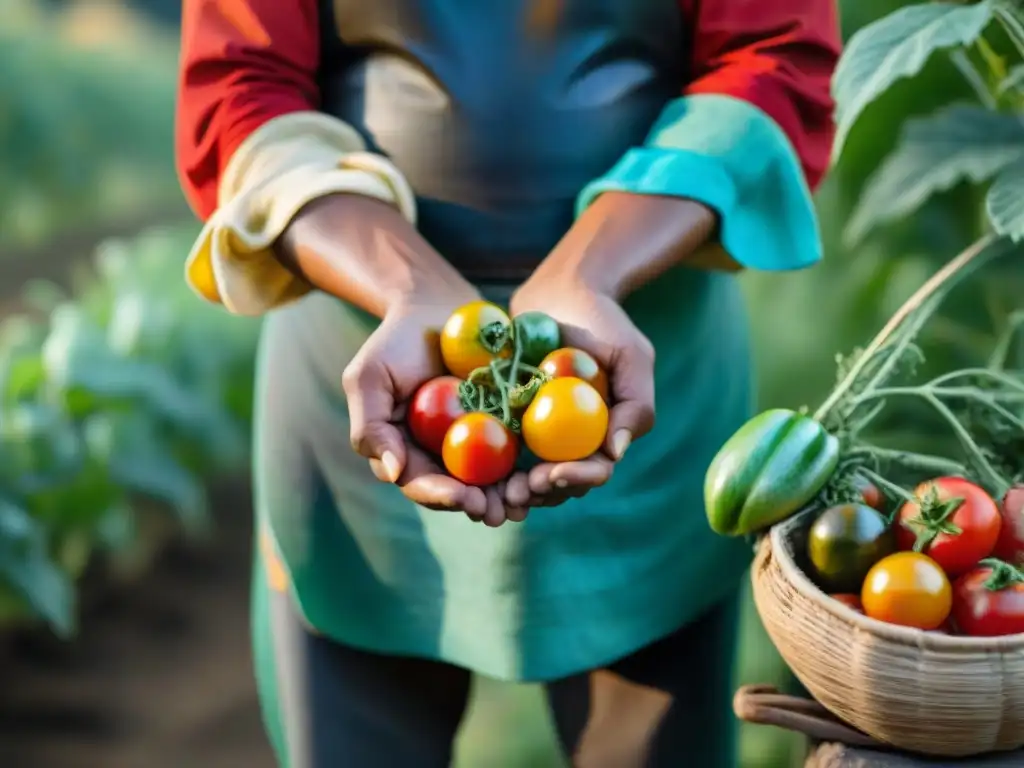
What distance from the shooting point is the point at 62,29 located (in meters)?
2.66

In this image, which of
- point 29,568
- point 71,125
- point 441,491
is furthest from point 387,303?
point 71,125

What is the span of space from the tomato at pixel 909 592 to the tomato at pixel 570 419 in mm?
196

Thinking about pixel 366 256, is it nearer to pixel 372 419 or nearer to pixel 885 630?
pixel 372 419

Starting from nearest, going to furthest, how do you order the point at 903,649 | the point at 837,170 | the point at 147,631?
the point at 903,649 < the point at 837,170 < the point at 147,631

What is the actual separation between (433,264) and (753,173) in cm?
23

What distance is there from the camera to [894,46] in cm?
103

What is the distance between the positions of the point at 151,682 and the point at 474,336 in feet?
5.23

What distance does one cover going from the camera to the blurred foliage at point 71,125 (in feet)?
8.50

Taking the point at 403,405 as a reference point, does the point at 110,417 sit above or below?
below

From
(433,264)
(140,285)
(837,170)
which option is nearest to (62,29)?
(140,285)

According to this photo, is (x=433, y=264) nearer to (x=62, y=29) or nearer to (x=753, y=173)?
(x=753, y=173)

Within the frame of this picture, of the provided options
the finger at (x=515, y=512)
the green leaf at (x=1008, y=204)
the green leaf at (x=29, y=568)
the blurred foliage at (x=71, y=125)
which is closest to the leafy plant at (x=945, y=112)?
the green leaf at (x=1008, y=204)

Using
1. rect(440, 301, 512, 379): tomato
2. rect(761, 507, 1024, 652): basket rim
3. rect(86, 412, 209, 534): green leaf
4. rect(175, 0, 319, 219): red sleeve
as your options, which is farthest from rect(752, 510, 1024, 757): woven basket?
rect(86, 412, 209, 534): green leaf

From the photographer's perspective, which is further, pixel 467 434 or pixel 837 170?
pixel 837 170
